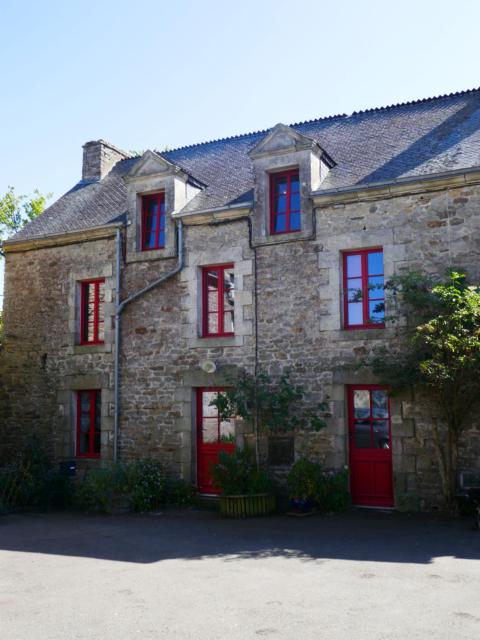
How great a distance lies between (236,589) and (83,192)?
11.5 metres

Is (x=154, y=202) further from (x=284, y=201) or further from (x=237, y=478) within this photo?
(x=237, y=478)

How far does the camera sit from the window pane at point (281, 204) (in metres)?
12.0

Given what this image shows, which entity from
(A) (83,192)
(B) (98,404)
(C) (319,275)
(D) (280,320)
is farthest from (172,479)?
(A) (83,192)

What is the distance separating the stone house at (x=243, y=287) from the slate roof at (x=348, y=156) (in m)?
0.05

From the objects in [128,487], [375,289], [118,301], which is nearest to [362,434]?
[375,289]

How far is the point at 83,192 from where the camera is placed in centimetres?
1568

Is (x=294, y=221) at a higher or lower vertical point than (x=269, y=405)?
higher

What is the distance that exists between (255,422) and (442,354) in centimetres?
356

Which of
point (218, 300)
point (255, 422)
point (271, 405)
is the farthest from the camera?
point (218, 300)

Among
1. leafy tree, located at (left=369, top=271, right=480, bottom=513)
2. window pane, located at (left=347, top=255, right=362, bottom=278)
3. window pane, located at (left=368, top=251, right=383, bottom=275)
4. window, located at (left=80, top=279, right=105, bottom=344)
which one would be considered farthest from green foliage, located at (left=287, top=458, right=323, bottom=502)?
window, located at (left=80, top=279, right=105, bottom=344)

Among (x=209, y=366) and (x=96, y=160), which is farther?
(x=96, y=160)

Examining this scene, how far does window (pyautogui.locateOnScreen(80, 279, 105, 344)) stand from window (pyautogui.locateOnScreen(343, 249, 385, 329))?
5139 millimetres

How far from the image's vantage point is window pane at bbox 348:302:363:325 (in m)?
11.1

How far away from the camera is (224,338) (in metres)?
11.9
